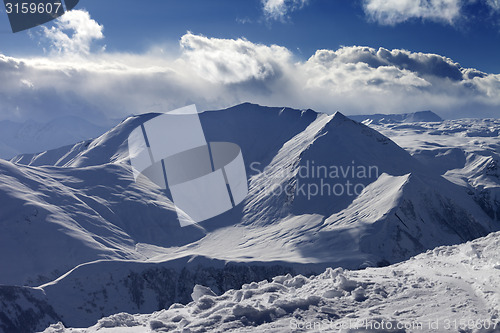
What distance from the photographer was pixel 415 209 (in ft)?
572

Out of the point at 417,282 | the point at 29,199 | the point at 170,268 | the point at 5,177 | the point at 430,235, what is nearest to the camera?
the point at 417,282

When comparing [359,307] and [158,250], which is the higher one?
[359,307]

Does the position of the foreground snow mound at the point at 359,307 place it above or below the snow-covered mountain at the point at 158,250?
above

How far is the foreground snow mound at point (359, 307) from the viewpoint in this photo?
35000 mm

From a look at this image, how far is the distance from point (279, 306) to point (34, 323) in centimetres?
7095

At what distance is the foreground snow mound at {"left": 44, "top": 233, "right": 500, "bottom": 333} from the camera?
35000 mm

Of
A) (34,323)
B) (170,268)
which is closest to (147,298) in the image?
(170,268)

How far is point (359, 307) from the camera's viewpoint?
39094 millimetres

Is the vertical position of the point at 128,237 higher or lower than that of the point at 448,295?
lower

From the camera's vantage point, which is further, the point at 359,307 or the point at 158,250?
the point at 158,250

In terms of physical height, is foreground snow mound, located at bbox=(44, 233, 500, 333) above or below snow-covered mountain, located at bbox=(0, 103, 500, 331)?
above

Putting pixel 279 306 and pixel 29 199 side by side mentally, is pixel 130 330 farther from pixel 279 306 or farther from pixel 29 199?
pixel 29 199

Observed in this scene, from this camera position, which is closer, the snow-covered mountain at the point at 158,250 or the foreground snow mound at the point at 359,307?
the foreground snow mound at the point at 359,307

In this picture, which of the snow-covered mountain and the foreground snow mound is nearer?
the foreground snow mound
